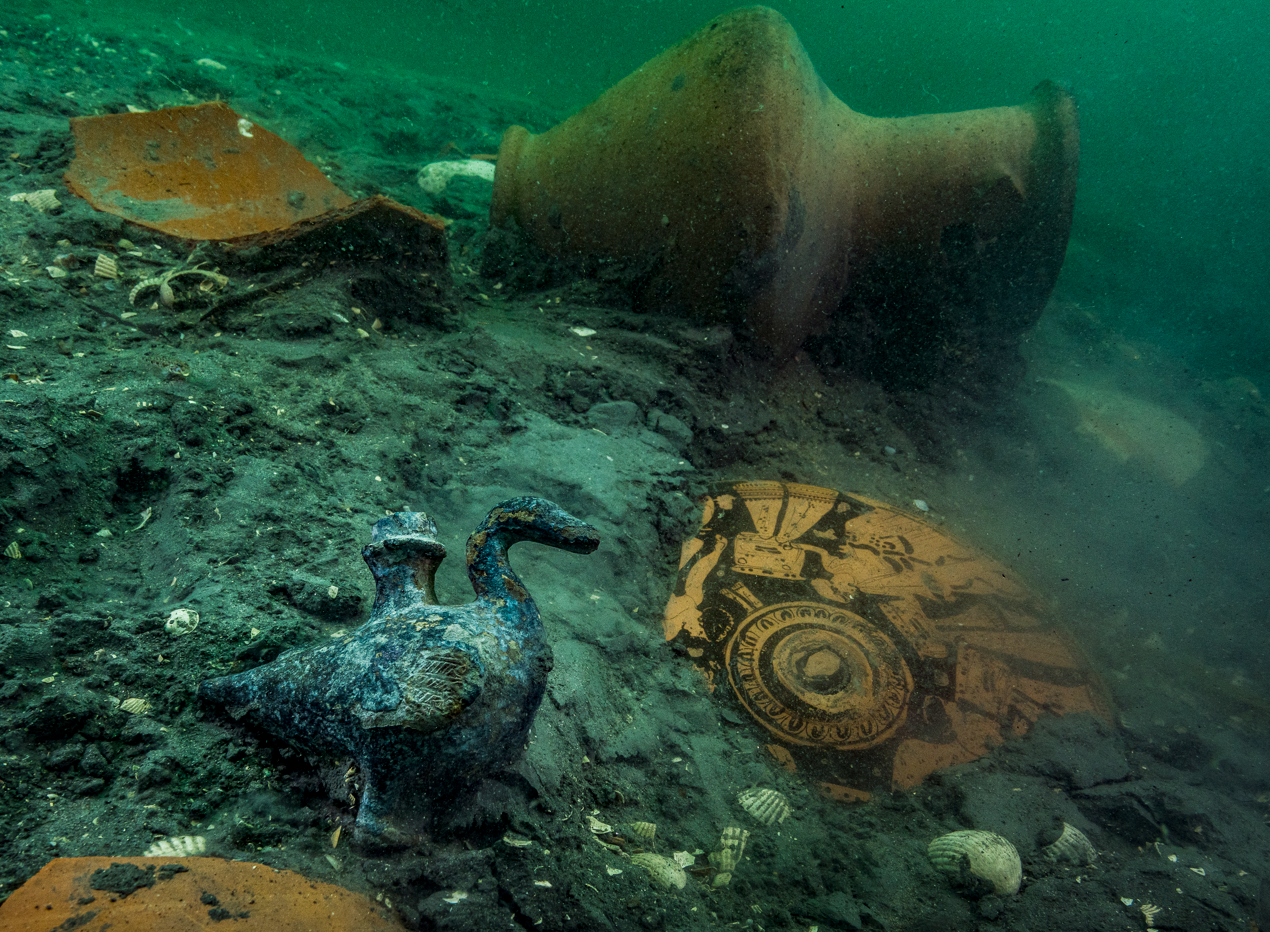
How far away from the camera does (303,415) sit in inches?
80.5

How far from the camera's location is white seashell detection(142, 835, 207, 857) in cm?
89

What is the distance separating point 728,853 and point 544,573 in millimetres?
881

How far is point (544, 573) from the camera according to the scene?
1924 millimetres

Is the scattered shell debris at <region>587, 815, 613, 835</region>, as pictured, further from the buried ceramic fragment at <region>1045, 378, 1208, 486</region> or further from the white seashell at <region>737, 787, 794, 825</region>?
the buried ceramic fragment at <region>1045, 378, 1208, 486</region>

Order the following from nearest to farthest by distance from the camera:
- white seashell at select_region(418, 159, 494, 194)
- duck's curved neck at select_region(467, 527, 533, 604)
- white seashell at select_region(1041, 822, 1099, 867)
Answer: duck's curved neck at select_region(467, 527, 533, 604) < white seashell at select_region(1041, 822, 1099, 867) < white seashell at select_region(418, 159, 494, 194)

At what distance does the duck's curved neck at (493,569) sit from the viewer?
1205 mm

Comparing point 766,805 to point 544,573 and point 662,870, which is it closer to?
point 662,870

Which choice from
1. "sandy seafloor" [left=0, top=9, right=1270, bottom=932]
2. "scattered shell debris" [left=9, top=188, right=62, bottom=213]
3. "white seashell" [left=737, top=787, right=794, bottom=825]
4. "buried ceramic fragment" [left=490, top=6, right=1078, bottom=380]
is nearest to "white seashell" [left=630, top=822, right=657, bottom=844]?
"sandy seafloor" [left=0, top=9, right=1270, bottom=932]

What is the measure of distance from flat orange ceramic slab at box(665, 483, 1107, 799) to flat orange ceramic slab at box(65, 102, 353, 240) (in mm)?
2521

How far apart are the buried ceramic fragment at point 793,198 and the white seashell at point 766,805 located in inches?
85.9

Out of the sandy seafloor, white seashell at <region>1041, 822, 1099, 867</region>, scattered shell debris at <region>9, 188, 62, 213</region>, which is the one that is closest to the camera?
the sandy seafloor

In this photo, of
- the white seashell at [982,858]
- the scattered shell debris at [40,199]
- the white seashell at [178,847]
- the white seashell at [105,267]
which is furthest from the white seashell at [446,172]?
the white seashell at [982,858]

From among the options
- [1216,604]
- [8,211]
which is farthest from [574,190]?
[1216,604]

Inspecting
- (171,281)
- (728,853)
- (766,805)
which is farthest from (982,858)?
(171,281)
